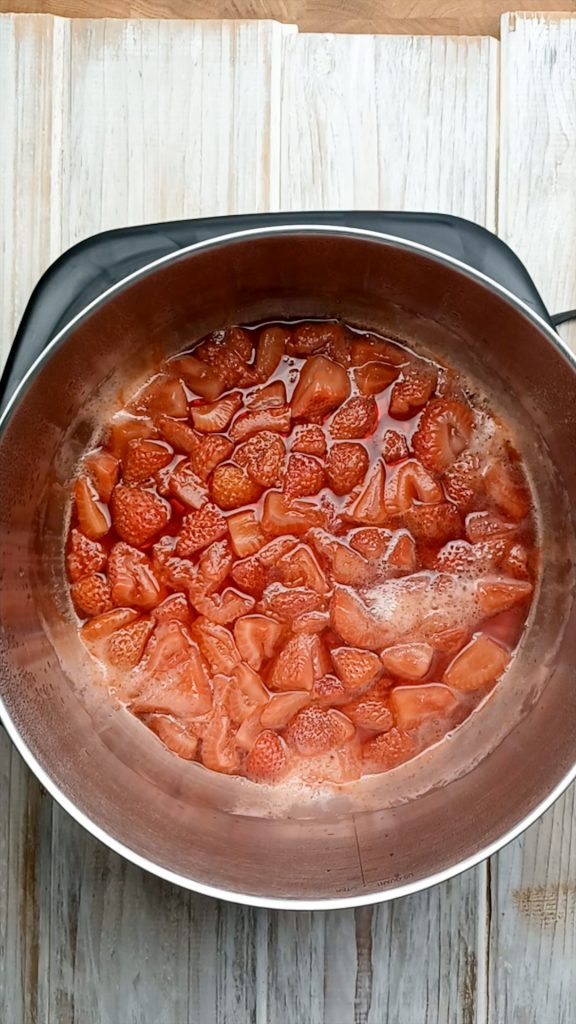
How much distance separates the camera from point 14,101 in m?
1.11

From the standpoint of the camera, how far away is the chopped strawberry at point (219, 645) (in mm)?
1053

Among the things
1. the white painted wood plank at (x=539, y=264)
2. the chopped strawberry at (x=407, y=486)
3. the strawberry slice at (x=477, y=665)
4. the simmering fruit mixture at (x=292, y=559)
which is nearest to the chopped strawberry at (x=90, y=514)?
the simmering fruit mixture at (x=292, y=559)

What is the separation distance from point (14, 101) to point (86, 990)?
40.7 inches

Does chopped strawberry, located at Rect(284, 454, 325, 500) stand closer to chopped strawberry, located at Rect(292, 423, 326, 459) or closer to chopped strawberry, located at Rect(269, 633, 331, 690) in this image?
chopped strawberry, located at Rect(292, 423, 326, 459)

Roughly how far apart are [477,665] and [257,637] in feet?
0.84

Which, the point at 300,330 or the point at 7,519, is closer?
the point at 7,519

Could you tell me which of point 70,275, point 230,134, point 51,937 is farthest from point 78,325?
point 51,937

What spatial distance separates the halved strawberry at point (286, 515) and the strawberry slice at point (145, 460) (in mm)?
124

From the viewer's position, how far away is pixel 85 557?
1.07 meters

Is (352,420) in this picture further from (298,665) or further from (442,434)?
(298,665)

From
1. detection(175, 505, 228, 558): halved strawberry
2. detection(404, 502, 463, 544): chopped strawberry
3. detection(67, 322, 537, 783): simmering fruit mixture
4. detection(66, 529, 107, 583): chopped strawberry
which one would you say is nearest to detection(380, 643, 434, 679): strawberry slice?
detection(67, 322, 537, 783): simmering fruit mixture

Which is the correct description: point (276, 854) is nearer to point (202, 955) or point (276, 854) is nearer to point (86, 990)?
point (202, 955)

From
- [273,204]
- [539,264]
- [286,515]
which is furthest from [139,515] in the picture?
[539,264]

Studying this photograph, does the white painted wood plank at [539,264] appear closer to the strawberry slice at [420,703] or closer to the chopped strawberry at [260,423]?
the strawberry slice at [420,703]
